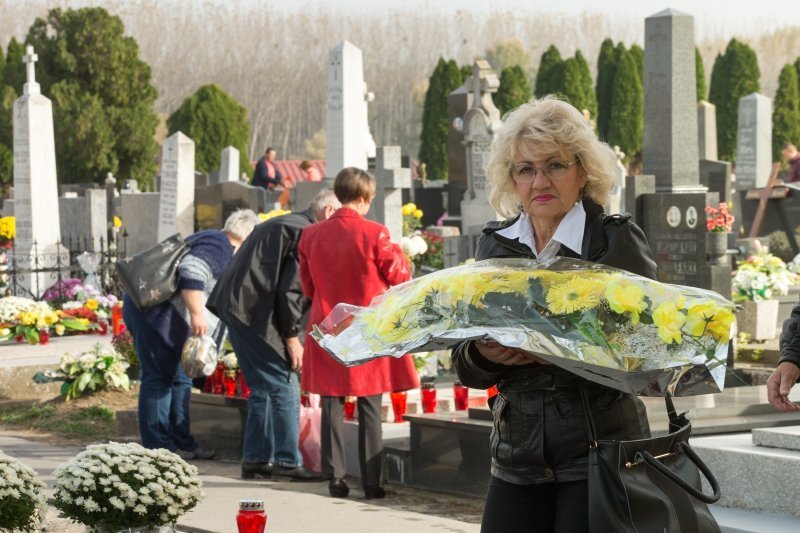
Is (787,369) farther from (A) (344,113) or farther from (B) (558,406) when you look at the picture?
(A) (344,113)

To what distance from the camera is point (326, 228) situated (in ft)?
24.9

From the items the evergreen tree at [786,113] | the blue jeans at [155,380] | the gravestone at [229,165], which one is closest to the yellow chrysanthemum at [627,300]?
the blue jeans at [155,380]

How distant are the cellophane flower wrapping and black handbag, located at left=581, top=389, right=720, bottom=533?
0.45 feet

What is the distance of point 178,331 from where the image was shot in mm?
8922

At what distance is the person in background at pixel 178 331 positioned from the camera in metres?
8.65

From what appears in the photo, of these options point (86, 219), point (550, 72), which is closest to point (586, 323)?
point (86, 219)

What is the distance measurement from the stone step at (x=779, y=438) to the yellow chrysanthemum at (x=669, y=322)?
98.6 inches

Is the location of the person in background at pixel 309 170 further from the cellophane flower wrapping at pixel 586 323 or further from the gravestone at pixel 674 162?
the cellophane flower wrapping at pixel 586 323

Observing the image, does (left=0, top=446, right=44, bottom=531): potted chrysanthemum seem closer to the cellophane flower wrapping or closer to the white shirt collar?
the cellophane flower wrapping

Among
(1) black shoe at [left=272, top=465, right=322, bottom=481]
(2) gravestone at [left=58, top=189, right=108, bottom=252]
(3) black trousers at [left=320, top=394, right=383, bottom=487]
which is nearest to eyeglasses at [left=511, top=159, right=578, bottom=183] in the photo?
(3) black trousers at [left=320, top=394, right=383, bottom=487]

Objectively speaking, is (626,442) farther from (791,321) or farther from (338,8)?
(338,8)

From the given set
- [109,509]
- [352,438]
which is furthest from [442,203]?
[109,509]

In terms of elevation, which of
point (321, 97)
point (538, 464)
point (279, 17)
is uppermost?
point (279, 17)

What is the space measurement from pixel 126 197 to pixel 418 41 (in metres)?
80.6
